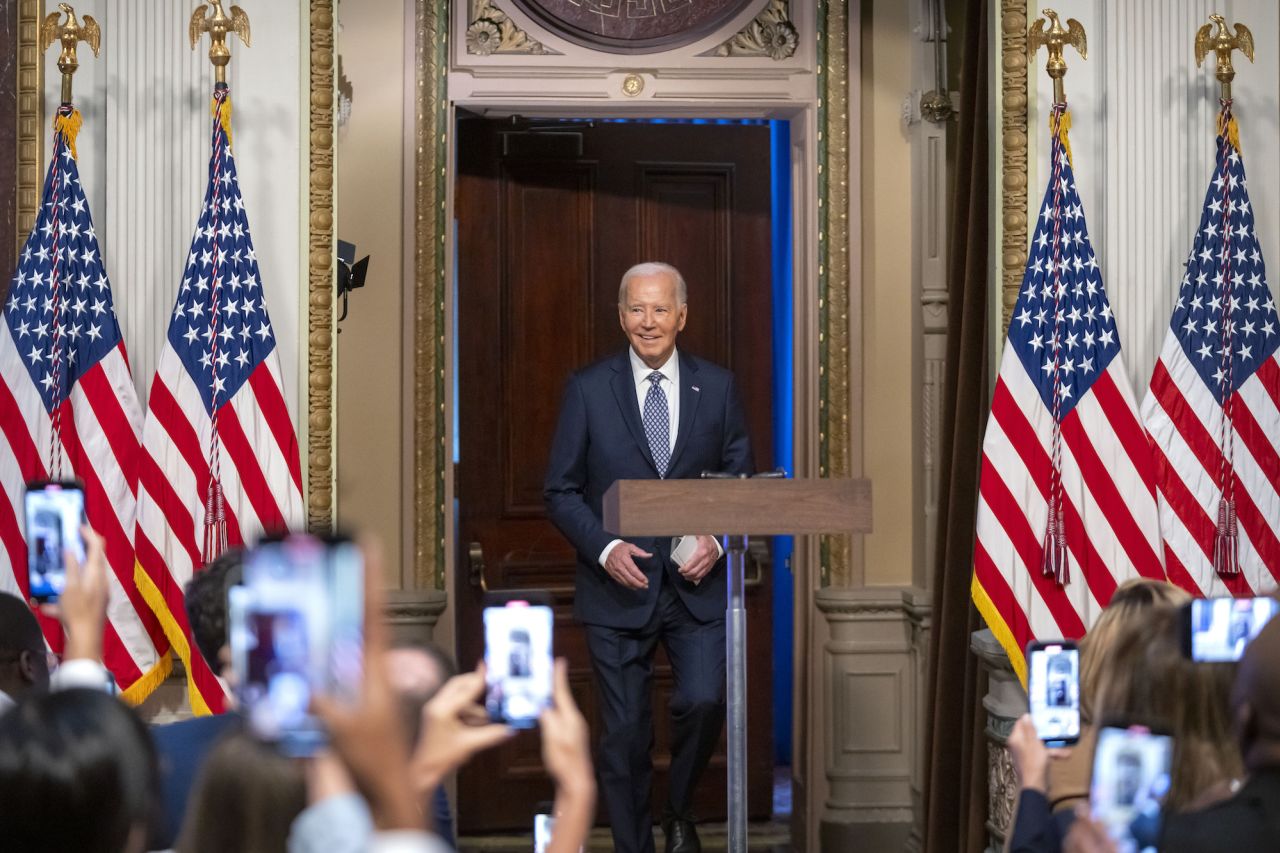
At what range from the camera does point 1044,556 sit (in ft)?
14.6

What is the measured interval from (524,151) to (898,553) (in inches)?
80.1

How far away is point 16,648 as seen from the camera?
260 cm

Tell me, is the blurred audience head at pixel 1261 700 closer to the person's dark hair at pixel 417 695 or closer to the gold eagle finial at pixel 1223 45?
the person's dark hair at pixel 417 695

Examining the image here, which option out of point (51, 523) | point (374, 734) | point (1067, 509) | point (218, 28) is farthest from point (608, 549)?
point (374, 734)

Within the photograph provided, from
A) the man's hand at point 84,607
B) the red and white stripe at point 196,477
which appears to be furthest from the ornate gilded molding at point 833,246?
the man's hand at point 84,607

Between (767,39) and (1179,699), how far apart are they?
4214 mm

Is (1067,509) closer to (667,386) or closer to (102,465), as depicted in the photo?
(667,386)

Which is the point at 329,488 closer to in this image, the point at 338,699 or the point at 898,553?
the point at 898,553

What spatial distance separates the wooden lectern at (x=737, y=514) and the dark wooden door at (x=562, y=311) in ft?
9.13

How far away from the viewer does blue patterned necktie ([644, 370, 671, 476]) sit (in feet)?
16.1

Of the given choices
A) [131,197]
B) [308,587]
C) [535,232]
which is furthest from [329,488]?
[308,587]

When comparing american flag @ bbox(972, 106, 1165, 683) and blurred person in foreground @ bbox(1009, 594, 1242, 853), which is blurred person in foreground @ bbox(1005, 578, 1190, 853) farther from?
american flag @ bbox(972, 106, 1165, 683)

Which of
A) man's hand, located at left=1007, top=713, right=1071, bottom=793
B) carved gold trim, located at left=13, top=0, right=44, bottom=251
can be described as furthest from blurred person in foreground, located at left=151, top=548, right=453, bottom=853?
carved gold trim, located at left=13, top=0, right=44, bottom=251

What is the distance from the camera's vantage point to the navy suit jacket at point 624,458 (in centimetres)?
477
